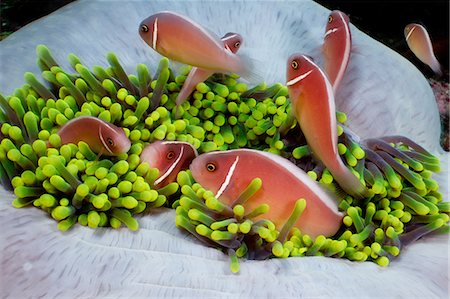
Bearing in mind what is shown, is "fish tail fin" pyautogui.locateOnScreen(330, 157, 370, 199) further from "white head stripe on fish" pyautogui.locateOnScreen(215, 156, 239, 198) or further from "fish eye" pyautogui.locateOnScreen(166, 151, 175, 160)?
"fish eye" pyautogui.locateOnScreen(166, 151, 175, 160)

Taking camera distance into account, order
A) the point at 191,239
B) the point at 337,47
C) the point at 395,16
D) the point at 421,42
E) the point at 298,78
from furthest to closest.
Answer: the point at 395,16 < the point at 421,42 < the point at 337,47 < the point at 298,78 < the point at 191,239

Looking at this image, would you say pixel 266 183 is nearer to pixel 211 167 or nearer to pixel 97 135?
pixel 211 167

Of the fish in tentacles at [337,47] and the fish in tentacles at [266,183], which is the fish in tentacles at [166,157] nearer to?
the fish in tentacles at [266,183]

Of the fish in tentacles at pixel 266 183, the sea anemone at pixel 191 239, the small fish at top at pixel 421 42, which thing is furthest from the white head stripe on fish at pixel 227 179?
the small fish at top at pixel 421 42

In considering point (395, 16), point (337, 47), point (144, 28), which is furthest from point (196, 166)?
point (395, 16)

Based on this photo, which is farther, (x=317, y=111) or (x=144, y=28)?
(x=144, y=28)

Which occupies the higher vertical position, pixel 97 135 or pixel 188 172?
pixel 97 135

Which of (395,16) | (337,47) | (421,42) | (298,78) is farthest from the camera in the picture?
(395,16)

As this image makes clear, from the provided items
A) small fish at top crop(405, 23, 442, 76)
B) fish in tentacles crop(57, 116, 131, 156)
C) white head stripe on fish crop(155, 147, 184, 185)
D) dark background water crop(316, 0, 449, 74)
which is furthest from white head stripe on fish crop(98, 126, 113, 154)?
dark background water crop(316, 0, 449, 74)
